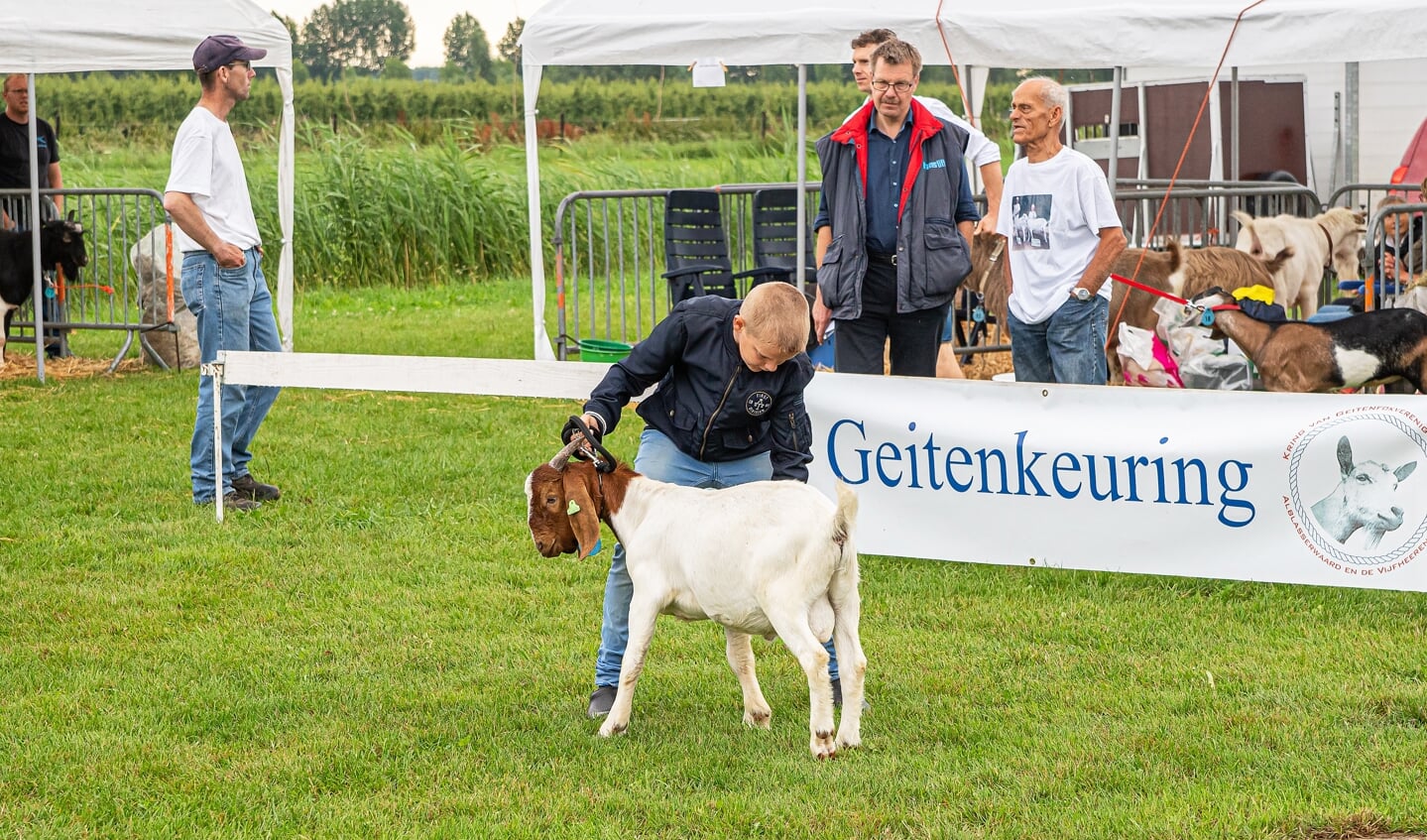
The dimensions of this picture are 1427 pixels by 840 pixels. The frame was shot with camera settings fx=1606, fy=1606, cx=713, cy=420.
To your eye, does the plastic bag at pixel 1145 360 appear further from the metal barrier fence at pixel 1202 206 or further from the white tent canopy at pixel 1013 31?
the white tent canopy at pixel 1013 31

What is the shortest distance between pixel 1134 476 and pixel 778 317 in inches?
94.3

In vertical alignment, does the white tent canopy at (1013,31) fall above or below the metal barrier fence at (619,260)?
above

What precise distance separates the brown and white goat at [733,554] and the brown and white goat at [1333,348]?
465cm

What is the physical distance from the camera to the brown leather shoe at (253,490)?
27.1ft

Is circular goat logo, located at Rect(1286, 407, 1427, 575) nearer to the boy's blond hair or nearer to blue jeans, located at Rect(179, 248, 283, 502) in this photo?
the boy's blond hair

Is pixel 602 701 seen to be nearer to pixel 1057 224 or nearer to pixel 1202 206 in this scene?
pixel 1057 224

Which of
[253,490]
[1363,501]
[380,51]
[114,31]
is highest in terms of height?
[380,51]

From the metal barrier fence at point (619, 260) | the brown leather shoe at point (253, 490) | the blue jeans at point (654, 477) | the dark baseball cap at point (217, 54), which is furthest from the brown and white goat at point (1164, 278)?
the blue jeans at point (654, 477)

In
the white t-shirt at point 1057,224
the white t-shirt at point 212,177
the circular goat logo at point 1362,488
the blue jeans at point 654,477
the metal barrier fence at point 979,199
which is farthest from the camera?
the metal barrier fence at point 979,199

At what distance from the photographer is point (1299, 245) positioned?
11383 mm

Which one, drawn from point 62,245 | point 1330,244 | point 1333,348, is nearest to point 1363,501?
point 1333,348

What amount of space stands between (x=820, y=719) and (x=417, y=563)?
119 inches

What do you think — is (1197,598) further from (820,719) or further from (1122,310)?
(1122,310)

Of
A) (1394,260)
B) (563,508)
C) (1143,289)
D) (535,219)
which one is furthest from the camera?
(535,219)
